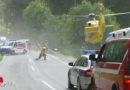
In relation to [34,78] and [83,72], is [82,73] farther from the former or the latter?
[34,78]

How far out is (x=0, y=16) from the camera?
5413 inches

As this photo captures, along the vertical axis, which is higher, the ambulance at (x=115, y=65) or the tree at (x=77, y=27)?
the ambulance at (x=115, y=65)

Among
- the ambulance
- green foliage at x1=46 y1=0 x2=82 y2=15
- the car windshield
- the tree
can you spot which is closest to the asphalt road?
the car windshield

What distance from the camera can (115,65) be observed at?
8.62 meters

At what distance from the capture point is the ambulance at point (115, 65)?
789 centimetres

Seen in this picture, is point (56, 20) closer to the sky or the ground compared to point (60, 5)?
closer to the ground

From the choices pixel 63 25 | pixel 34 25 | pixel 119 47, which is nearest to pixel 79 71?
pixel 119 47

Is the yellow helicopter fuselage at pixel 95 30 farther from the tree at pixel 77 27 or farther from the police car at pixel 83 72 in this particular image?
the police car at pixel 83 72

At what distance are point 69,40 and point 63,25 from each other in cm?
907

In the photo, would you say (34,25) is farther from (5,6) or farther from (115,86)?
(115,86)

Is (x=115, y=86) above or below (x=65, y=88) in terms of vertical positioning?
above

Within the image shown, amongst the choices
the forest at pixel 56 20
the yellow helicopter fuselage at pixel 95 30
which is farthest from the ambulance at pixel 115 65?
the forest at pixel 56 20

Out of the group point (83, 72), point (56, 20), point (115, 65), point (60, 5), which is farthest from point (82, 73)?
point (60, 5)

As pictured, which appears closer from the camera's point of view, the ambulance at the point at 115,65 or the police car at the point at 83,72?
the ambulance at the point at 115,65
